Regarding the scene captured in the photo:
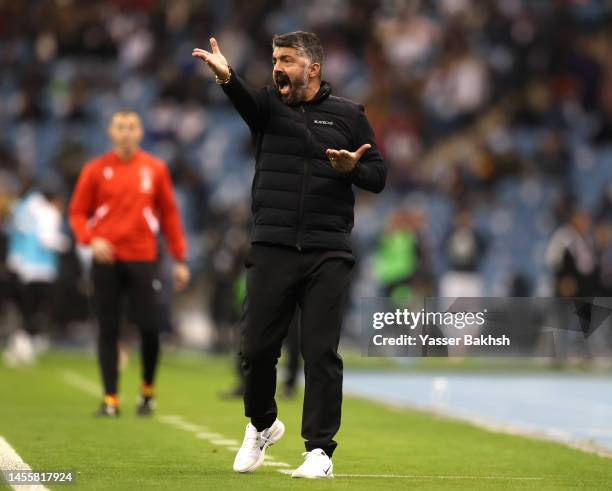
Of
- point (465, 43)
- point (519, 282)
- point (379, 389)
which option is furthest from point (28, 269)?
point (465, 43)

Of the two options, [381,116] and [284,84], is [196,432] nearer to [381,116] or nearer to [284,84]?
[284,84]

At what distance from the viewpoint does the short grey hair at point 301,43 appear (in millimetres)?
8008

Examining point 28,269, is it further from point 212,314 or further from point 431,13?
point 431,13

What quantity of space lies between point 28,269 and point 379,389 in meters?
5.98

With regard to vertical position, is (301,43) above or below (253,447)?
above

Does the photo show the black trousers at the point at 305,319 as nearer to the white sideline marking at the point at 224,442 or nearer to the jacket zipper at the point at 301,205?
the jacket zipper at the point at 301,205

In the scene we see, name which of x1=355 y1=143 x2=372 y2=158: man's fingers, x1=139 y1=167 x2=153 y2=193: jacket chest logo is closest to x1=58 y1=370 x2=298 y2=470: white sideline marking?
x1=139 y1=167 x2=153 y2=193: jacket chest logo

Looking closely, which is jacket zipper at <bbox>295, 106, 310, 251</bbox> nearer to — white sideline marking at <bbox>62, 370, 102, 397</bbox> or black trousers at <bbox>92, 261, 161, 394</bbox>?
black trousers at <bbox>92, 261, 161, 394</bbox>

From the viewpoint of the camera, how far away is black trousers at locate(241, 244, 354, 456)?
806 cm

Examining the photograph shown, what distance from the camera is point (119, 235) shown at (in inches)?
488

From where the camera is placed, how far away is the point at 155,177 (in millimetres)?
12586

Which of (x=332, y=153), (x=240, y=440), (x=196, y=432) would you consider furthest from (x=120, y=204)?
(x=332, y=153)

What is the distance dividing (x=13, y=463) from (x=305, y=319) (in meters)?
1.83

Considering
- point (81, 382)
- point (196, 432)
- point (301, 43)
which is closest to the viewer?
point (301, 43)
